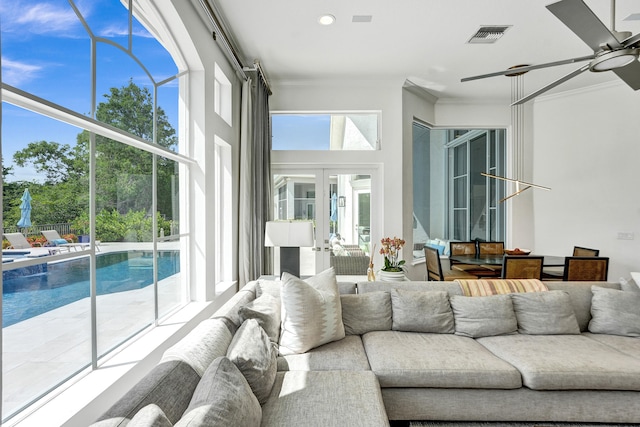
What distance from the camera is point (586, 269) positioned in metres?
3.49

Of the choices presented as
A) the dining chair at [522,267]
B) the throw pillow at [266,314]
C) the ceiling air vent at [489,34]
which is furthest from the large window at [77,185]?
the dining chair at [522,267]

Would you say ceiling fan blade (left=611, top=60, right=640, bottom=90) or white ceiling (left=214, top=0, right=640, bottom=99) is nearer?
ceiling fan blade (left=611, top=60, right=640, bottom=90)

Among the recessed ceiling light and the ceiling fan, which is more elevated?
the recessed ceiling light

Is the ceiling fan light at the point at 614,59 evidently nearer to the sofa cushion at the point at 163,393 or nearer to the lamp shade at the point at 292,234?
the lamp shade at the point at 292,234

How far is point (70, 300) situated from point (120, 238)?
494 millimetres

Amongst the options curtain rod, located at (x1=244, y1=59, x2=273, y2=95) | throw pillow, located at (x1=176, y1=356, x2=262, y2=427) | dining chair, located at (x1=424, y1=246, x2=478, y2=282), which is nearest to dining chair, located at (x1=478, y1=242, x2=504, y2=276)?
dining chair, located at (x1=424, y1=246, x2=478, y2=282)

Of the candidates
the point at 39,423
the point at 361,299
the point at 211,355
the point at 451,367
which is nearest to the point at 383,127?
the point at 361,299

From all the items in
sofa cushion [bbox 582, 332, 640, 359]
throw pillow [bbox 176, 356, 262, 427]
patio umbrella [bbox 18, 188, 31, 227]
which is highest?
patio umbrella [bbox 18, 188, 31, 227]

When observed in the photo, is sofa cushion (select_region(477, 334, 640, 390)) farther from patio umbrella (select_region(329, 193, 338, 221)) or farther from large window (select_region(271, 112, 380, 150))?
large window (select_region(271, 112, 380, 150))

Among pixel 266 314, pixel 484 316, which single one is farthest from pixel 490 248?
pixel 266 314

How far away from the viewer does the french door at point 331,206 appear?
16.1ft

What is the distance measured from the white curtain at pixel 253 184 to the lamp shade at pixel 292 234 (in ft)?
3.83

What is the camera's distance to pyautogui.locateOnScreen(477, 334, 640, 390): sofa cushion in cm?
199

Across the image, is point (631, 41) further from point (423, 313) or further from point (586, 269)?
point (586, 269)
